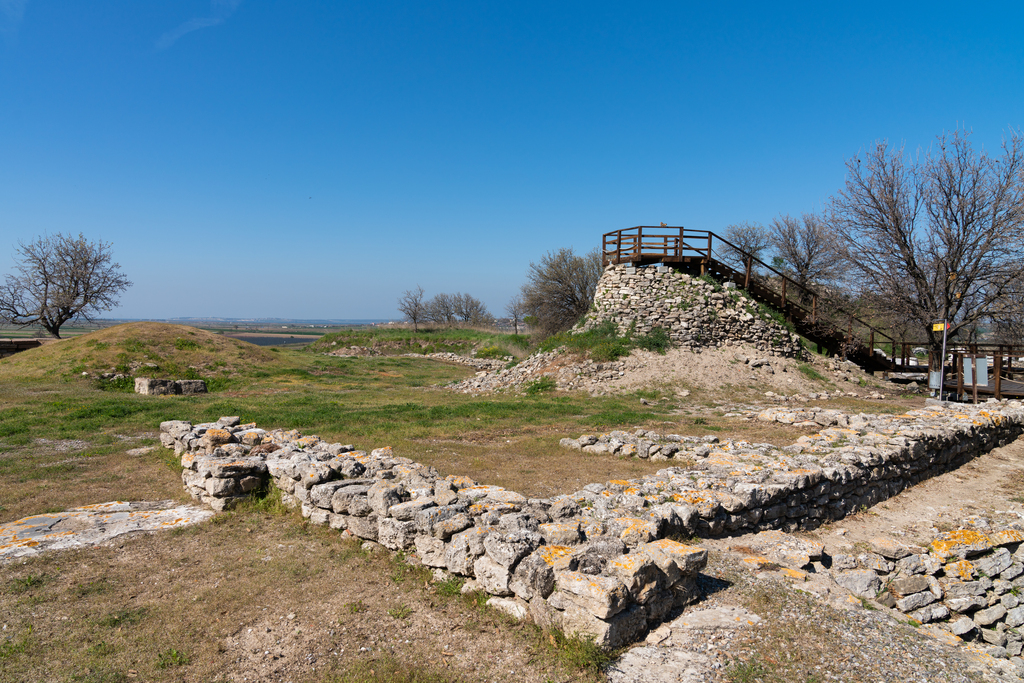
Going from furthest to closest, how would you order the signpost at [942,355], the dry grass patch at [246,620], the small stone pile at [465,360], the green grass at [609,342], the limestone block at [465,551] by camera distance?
the small stone pile at [465,360]
the green grass at [609,342]
the signpost at [942,355]
the limestone block at [465,551]
the dry grass patch at [246,620]

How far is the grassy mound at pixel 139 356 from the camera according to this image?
72.5 ft

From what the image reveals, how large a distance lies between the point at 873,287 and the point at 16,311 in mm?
51145

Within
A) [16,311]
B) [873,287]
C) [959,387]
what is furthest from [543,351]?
[16,311]

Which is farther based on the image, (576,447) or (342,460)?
(576,447)

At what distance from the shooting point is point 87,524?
6699 millimetres

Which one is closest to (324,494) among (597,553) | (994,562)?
(597,553)

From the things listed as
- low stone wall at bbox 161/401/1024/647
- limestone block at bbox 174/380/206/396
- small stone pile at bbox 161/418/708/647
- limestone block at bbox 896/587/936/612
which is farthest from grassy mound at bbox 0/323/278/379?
limestone block at bbox 896/587/936/612

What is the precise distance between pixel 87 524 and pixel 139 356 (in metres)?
20.8

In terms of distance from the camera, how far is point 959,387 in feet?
60.7

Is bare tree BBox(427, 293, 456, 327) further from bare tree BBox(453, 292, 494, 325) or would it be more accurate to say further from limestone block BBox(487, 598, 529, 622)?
limestone block BBox(487, 598, 529, 622)

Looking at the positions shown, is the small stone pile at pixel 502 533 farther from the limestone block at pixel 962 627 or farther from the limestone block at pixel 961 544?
the limestone block at pixel 961 544

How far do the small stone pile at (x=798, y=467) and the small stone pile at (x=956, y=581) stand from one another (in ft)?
3.49

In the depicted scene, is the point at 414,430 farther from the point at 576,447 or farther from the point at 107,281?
the point at 107,281

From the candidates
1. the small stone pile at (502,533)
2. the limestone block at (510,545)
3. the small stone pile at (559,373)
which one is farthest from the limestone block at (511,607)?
the small stone pile at (559,373)
